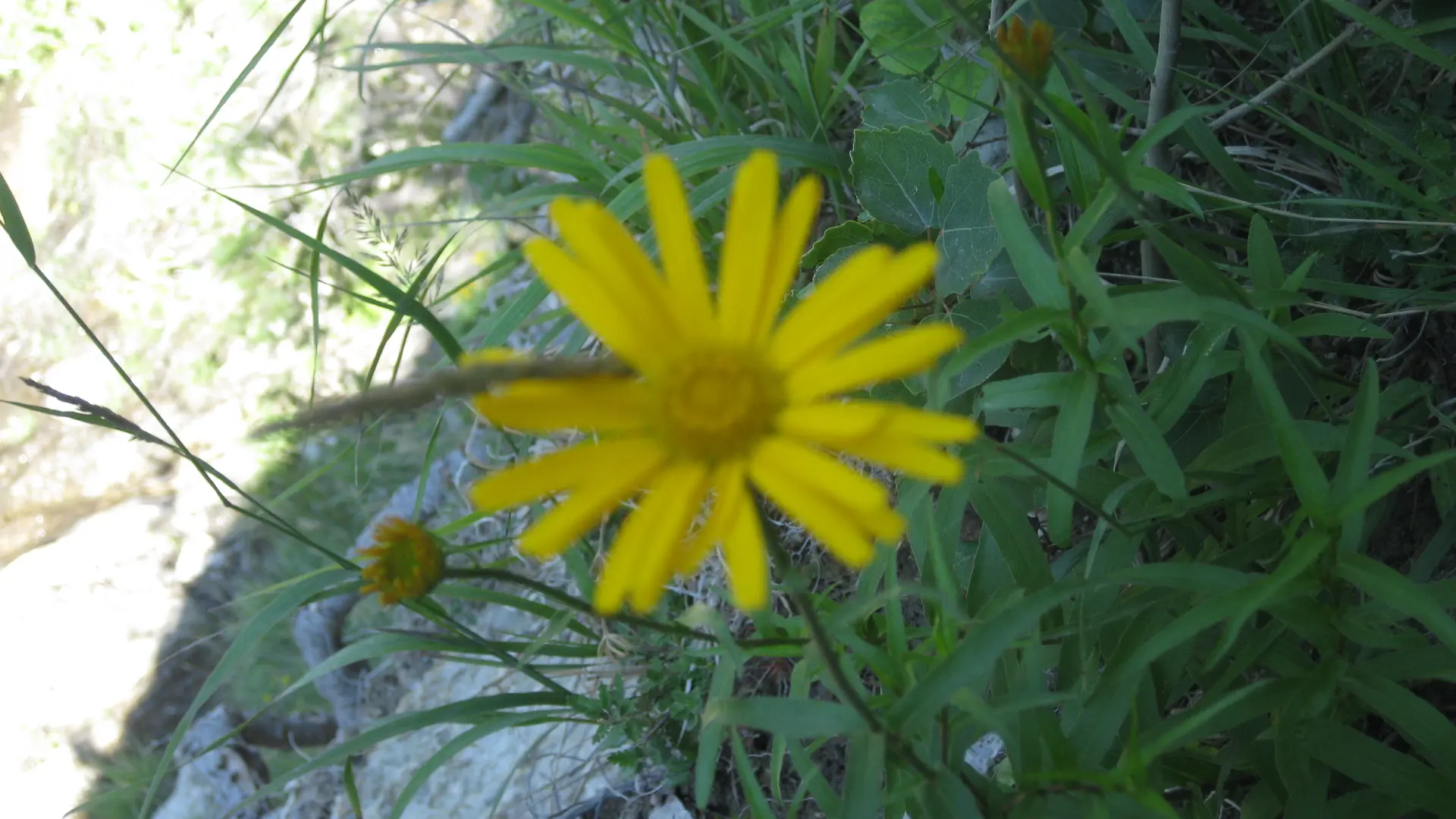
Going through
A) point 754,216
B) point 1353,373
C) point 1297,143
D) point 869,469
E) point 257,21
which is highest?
point 257,21

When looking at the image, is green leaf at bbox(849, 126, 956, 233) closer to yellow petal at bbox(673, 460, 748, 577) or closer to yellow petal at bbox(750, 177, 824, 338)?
yellow petal at bbox(750, 177, 824, 338)

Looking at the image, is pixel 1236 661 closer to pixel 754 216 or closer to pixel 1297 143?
pixel 754 216

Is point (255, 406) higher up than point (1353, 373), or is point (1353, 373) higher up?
point (255, 406)

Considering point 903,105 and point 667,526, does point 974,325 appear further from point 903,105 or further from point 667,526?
point 667,526

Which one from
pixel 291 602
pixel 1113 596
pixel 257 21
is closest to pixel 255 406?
pixel 257 21

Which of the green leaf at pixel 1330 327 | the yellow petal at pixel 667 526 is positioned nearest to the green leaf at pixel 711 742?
the yellow petal at pixel 667 526

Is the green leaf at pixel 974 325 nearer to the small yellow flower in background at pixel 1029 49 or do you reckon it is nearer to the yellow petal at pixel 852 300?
the small yellow flower in background at pixel 1029 49
